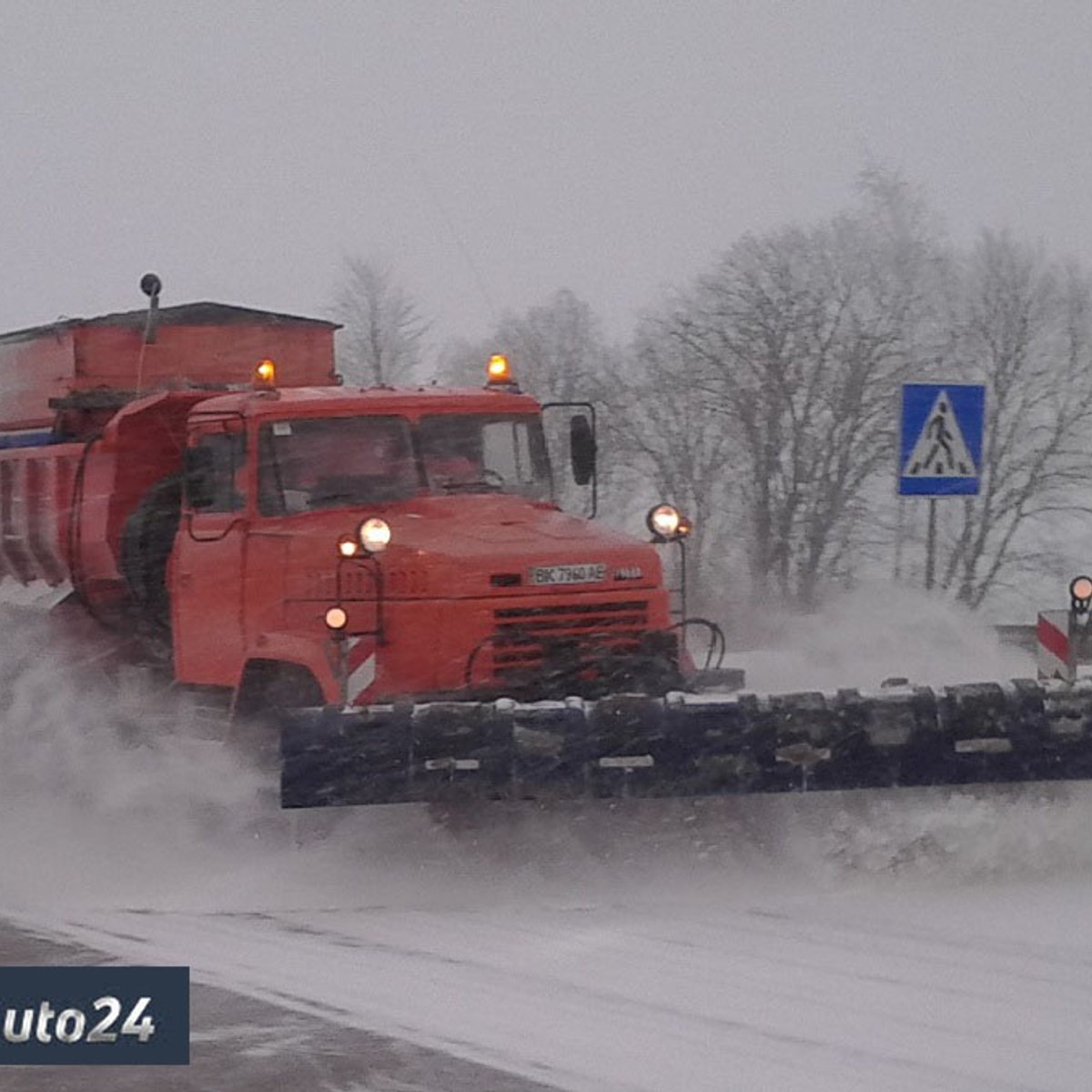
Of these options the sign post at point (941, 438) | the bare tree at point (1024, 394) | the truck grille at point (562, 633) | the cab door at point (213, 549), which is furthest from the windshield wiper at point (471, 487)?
the bare tree at point (1024, 394)

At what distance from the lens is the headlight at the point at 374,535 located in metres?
9.38

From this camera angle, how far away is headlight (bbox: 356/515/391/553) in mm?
9375

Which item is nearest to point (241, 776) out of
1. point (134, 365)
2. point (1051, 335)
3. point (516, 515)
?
point (516, 515)

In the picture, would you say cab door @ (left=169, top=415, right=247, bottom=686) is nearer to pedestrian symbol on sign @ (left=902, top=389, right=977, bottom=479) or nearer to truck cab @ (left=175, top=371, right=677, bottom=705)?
truck cab @ (left=175, top=371, right=677, bottom=705)

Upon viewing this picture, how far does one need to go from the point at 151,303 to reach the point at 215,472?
2643mm

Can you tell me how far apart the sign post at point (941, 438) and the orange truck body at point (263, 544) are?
243 centimetres

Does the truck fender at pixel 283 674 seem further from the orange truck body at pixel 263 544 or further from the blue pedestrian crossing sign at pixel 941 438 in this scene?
the blue pedestrian crossing sign at pixel 941 438

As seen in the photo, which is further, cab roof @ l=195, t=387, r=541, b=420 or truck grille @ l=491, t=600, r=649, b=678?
cab roof @ l=195, t=387, r=541, b=420

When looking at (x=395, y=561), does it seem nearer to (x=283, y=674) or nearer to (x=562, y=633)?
(x=562, y=633)

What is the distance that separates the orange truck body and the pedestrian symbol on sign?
2.49 meters

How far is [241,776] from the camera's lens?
1005cm

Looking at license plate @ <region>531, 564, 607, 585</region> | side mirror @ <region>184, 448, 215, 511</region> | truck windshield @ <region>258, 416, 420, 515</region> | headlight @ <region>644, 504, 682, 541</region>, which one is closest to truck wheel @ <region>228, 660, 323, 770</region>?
truck windshield @ <region>258, 416, 420, 515</region>

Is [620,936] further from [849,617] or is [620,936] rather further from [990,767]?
[849,617]

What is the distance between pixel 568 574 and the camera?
9703 millimetres
